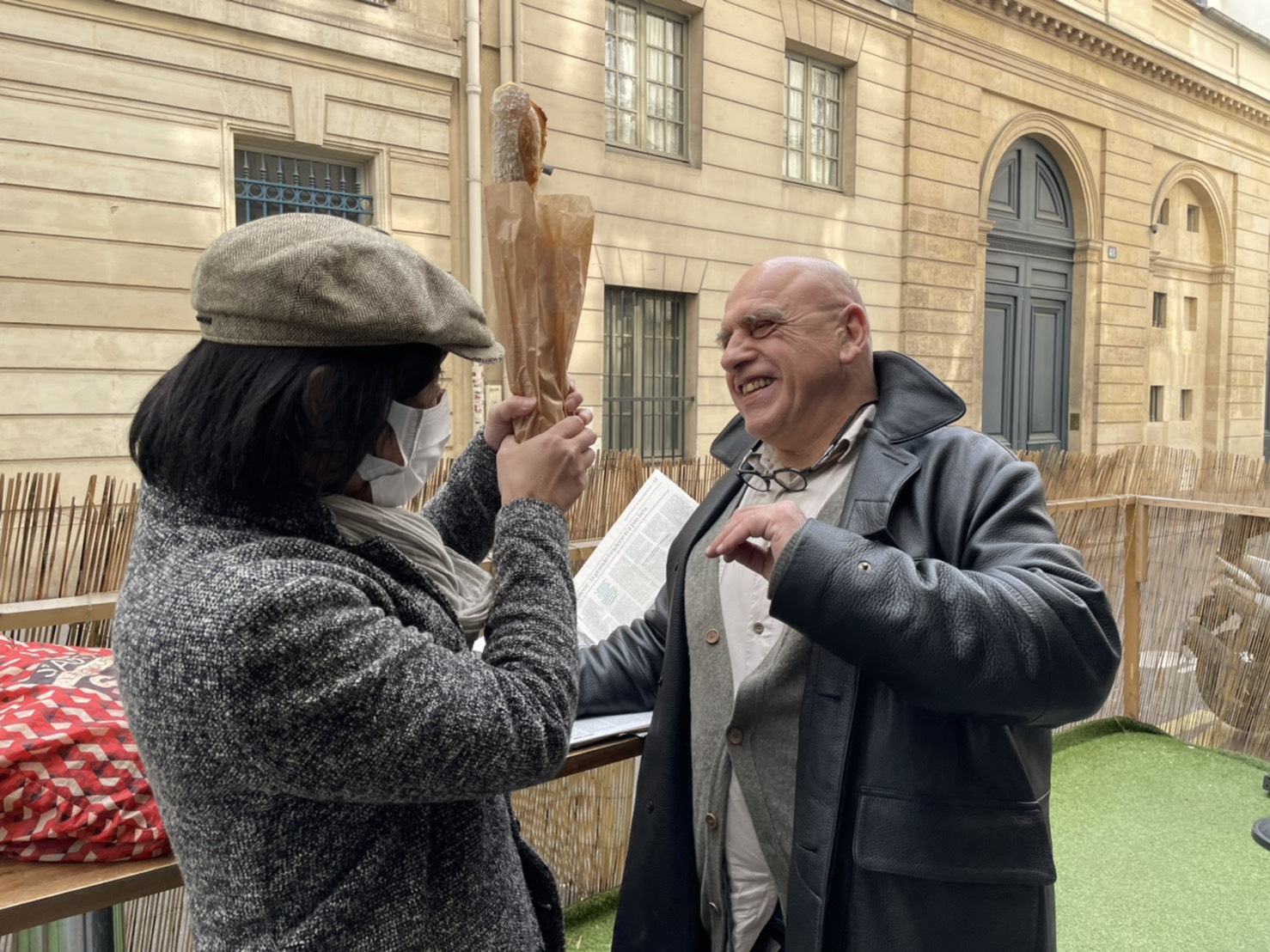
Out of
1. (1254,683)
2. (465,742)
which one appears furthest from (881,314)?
(465,742)

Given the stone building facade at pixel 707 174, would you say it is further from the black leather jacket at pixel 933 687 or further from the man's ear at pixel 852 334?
the black leather jacket at pixel 933 687

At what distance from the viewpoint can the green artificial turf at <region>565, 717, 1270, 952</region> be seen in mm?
3596

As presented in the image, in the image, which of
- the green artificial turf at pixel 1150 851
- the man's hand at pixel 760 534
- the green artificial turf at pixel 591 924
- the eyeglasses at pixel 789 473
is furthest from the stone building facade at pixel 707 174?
the man's hand at pixel 760 534

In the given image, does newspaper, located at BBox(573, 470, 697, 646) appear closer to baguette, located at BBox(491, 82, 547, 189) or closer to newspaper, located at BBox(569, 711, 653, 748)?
newspaper, located at BBox(569, 711, 653, 748)

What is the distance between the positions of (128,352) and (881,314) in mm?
9699

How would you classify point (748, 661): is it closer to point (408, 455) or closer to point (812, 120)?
point (408, 455)

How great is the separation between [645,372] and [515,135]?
1006cm

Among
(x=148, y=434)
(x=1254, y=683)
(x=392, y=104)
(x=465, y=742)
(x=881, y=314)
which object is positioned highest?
(x=392, y=104)

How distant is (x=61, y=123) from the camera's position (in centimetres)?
730

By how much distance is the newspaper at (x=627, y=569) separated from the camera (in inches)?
91.5

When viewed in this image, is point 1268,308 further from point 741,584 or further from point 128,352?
point 741,584

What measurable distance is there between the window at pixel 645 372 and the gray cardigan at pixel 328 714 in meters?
9.71

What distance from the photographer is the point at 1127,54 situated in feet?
55.9

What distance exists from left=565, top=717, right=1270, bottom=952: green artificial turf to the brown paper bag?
9.18 ft
